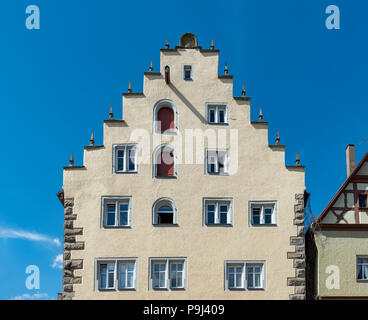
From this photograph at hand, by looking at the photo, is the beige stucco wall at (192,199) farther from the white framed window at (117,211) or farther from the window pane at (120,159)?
the window pane at (120,159)

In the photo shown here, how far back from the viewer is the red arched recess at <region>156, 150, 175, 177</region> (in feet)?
103

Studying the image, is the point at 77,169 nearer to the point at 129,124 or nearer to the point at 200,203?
the point at 129,124

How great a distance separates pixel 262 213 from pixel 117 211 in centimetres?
638

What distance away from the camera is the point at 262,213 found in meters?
30.9

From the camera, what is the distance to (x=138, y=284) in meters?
29.9

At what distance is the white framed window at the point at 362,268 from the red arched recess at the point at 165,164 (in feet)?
30.8

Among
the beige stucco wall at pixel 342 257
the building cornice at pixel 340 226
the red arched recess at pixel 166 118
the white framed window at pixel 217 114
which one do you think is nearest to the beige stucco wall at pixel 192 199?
the white framed window at pixel 217 114

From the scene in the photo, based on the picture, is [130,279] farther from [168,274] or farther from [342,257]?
[342,257]

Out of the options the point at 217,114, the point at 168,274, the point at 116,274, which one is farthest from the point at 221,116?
the point at 116,274

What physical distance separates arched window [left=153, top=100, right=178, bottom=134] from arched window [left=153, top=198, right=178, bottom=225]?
3184mm

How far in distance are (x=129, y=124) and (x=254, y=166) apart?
19.4 ft

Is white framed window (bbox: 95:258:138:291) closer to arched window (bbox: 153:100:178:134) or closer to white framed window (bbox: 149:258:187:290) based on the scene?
white framed window (bbox: 149:258:187:290)

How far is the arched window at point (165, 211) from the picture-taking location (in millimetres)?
30828

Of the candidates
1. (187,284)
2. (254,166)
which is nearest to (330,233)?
(254,166)
